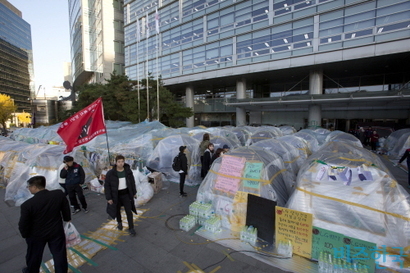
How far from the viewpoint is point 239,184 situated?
13.9 ft

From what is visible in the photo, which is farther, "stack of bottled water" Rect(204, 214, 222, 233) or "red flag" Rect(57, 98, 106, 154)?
"red flag" Rect(57, 98, 106, 154)

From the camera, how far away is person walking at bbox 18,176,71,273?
8.64 feet

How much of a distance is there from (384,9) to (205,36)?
16.9 m

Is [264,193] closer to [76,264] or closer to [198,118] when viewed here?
[76,264]

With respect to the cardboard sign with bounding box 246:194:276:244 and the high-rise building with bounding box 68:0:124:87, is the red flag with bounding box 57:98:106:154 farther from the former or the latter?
the high-rise building with bounding box 68:0:124:87

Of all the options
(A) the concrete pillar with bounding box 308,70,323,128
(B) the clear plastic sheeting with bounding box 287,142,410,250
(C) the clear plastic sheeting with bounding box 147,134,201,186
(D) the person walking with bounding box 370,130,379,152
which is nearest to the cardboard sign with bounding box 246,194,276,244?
(B) the clear plastic sheeting with bounding box 287,142,410,250

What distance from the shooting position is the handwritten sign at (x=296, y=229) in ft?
10.9

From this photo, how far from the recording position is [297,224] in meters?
3.39

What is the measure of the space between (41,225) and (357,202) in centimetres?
471

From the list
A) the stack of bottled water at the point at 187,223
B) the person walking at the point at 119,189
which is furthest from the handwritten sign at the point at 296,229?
the person walking at the point at 119,189

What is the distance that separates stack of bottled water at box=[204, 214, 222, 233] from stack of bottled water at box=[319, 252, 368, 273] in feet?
6.22

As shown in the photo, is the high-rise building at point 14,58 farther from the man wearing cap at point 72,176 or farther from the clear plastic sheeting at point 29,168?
the man wearing cap at point 72,176

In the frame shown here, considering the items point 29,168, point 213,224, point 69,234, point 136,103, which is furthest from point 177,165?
point 136,103

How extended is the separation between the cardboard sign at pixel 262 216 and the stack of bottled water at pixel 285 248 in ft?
0.77
